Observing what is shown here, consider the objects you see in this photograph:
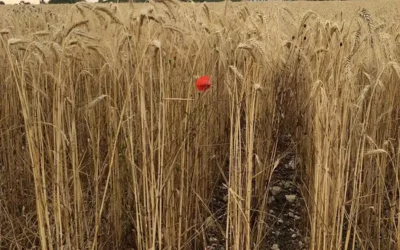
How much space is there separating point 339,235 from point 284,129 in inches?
50.7

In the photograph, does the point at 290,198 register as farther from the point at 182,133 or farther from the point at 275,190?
the point at 182,133

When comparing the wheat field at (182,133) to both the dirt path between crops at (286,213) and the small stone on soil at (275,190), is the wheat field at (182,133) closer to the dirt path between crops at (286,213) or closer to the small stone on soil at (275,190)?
the dirt path between crops at (286,213)

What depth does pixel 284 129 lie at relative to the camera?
9.62 ft

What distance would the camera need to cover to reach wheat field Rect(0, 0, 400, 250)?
1.65 m

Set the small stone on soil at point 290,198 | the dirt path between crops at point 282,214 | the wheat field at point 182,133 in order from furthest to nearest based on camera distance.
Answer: the small stone on soil at point 290,198 < the dirt path between crops at point 282,214 < the wheat field at point 182,133

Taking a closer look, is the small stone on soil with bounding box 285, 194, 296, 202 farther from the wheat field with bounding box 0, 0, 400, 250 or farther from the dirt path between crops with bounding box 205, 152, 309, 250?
the wheat field with bounding box 0, 0, 400, 250

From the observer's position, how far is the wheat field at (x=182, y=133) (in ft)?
5.42

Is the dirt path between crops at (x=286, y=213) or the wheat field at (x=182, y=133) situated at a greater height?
the wheat field at (x=182, y=133)

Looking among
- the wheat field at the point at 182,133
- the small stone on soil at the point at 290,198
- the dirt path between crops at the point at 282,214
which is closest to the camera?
the wheat field at the point at 182,133

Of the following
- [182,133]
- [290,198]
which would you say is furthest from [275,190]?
[182,133]

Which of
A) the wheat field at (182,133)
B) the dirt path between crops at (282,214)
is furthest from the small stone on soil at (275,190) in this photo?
the wheat field at (182,133)

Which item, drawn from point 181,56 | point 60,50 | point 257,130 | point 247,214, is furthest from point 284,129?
point 60,50

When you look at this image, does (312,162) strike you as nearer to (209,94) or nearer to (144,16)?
(209,94)

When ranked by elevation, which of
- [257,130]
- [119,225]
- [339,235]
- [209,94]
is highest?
[209,94]
